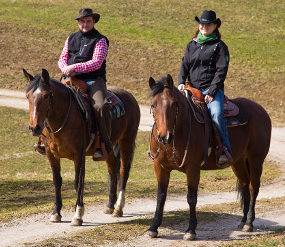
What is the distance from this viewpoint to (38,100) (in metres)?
9.67

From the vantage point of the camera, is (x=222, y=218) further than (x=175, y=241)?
Yes

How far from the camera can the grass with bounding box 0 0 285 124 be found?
36.2 metres

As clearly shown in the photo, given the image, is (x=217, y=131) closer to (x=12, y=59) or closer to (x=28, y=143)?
(x=28, y=143)

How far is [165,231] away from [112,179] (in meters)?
2.32

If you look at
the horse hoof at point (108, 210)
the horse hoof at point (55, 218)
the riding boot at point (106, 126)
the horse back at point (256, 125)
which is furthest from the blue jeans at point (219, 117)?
the horse hoof at point (55, 218)

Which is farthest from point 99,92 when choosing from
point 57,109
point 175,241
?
point 175,241

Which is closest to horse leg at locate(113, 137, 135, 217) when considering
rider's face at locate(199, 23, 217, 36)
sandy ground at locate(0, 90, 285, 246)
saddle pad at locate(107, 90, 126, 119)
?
sandy ground at locate(0, 90, 285, 246)

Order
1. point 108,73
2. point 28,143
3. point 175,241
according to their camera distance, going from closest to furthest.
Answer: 1. point 175,241
2. point 28,143
3. point 108,73

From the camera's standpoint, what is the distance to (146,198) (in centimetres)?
1380

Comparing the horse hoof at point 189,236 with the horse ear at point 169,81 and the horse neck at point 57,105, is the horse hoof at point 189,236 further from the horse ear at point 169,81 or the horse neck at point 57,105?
the horse neck at point 57,105

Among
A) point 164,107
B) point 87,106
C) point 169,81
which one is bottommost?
point 87,106

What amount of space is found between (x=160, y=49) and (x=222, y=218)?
3199cm

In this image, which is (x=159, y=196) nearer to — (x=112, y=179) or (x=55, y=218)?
(x=55, y=218)

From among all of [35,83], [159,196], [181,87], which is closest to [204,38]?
[181,87]
